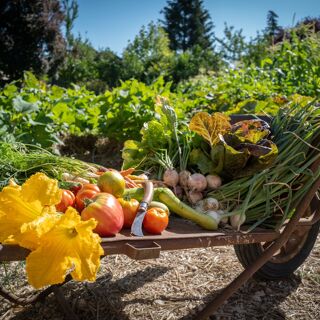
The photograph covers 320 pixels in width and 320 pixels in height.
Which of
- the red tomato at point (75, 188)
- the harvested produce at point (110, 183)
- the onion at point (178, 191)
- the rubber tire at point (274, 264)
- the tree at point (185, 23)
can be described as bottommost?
the rubber tire at point (274, 264)

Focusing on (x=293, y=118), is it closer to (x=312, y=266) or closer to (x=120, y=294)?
(x=312, y=266)

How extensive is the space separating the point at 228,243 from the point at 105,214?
0.54 metres

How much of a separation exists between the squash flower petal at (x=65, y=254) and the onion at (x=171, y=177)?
3.06 feet

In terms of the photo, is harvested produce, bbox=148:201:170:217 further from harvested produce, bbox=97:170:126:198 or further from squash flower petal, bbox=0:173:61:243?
squash flower petal, bbox=0:173:61:243

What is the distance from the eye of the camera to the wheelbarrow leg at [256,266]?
1.82 meters

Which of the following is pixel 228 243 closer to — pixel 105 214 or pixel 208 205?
pixel 208 205

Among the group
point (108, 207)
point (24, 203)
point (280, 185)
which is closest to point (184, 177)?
point (280, 185)

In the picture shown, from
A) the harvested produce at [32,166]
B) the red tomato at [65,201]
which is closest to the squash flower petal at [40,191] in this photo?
the red tomato at [65,201]

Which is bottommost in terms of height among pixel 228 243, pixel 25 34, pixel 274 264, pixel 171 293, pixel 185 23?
pixel 171 293

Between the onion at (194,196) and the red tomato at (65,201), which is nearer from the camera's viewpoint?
the red tomato at (65,201)

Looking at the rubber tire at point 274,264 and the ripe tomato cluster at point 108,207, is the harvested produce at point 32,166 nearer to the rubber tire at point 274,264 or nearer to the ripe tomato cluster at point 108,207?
the ripe tomato cluster at point 108,207

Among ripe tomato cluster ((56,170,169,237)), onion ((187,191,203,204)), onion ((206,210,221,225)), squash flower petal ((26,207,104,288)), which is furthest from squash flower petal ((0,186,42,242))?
onion ((187,191,203,204))

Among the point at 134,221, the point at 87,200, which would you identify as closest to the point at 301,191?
the point at 134,221

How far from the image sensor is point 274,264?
2.62 metres
